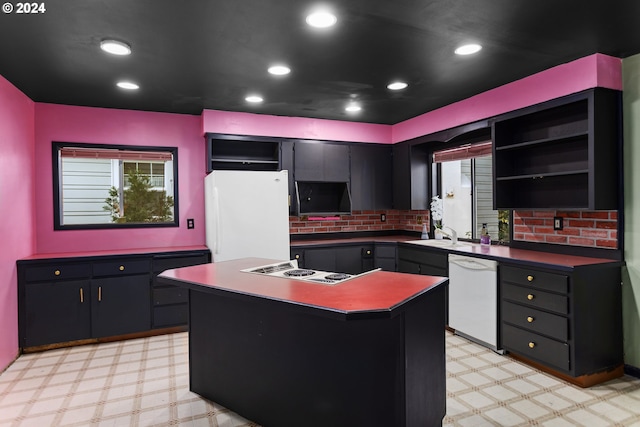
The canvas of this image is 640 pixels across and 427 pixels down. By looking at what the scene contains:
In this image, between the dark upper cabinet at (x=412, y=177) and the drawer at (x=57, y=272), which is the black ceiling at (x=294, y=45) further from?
the drawer at (x=57, y=272)

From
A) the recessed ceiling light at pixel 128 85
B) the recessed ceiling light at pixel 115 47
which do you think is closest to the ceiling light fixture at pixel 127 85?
the recessed ceiling light at pixel 128 85

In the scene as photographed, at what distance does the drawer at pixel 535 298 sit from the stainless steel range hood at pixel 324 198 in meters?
2.28

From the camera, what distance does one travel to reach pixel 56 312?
3.68 metres

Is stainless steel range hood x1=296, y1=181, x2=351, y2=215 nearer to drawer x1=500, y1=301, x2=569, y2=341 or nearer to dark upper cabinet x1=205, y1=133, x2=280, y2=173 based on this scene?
dark upper cabinet x1=205, y1=133, x2=280, y2=173

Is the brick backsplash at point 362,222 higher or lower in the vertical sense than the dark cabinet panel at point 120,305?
higher

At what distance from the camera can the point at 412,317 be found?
6.21 ft

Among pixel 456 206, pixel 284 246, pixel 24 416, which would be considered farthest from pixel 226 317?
pixel 456 206

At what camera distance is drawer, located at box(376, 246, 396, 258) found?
15.8 feet

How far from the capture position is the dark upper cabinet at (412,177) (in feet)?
16.4

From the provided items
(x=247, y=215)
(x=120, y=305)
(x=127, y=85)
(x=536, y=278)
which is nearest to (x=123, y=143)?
(x=127, y=85)

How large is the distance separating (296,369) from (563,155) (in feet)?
9.28

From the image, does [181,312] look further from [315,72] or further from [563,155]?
[563,155]

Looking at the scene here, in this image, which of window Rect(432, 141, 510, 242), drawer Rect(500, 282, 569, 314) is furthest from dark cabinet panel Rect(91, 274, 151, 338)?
window Rect(432, 141, 510, 242)

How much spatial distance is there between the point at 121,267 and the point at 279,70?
2487 millimetres
